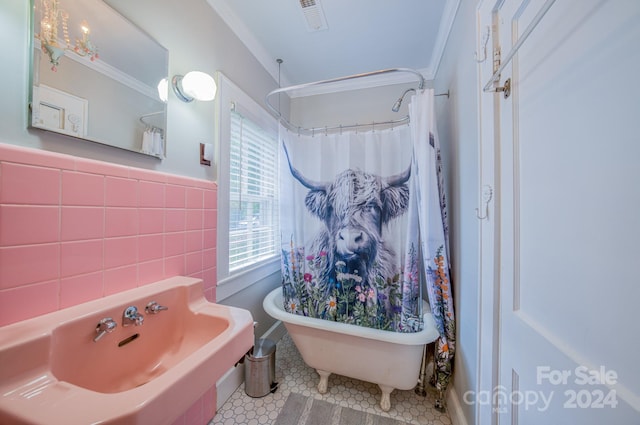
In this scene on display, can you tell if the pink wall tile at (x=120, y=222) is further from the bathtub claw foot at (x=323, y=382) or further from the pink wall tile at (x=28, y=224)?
the bathtub claw foot at (x=323, y=382)

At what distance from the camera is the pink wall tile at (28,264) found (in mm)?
604

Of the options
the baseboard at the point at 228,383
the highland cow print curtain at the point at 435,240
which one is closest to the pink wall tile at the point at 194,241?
the baseboard at the point at 228,383

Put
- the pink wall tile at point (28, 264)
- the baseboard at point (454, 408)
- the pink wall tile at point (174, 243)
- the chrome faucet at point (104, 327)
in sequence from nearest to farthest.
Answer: the pink wall tile at point (28, 264) → the chrome faucet at point (104, 327) → the pink wall tile at point (174, 243) → the baseboard at point (454, 408)

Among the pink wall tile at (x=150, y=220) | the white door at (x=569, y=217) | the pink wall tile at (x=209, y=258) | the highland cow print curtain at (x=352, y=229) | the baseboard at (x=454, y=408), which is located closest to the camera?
the white door at (x=569, y=217)

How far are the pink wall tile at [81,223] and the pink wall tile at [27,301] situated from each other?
6.0 inches

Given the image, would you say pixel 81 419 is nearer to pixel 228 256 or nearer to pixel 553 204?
pixel 228 256

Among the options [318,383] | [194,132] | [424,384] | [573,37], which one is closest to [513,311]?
[573,37]

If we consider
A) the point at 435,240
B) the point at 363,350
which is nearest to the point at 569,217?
the point at 435,240

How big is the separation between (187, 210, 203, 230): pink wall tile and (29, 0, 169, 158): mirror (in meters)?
0.33

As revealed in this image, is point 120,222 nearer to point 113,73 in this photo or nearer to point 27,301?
point 27,301

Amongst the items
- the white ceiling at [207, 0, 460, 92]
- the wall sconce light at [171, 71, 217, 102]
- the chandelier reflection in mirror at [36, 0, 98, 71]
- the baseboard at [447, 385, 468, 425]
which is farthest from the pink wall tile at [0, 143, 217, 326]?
the baseboard at [447, 385, 468, 425]

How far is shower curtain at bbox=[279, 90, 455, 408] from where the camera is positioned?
1.33 m

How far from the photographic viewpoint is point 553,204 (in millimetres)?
588

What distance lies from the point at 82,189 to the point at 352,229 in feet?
4.46
